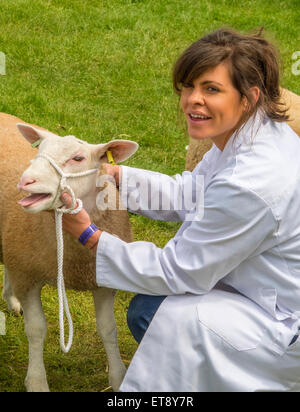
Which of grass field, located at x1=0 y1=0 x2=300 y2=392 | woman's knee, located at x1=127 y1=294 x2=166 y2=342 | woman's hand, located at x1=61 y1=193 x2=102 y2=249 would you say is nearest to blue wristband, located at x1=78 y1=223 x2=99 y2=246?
woman's hand, located at x1=61 y1=193 x2=102 y2=249

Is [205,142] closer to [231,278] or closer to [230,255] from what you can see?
[231,278]

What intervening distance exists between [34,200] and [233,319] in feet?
3.10

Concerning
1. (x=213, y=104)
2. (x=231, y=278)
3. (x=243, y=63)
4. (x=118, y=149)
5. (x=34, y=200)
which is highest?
(x=243, y=63)

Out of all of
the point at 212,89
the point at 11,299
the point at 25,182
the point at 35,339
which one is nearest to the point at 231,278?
the point at 212,89

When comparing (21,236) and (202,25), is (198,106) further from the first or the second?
(202,25)

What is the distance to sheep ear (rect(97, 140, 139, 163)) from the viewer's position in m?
3.17

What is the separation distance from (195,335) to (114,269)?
0.43m

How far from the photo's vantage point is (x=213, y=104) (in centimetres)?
279

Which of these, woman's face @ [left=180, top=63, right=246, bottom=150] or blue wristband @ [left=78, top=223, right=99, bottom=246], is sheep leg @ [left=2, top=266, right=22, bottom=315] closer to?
blue wristband @ [left=78, top=223, right=99, bottom=246]

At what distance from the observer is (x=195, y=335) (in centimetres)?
282

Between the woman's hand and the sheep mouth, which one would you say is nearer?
the sheep mouth

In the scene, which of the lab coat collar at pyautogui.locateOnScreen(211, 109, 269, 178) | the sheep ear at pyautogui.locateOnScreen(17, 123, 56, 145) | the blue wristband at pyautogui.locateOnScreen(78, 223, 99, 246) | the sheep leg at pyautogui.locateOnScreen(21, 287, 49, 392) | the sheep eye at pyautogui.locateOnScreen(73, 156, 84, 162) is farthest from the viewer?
the sheep leg at pyautogui.locateOnScreen(21, 287, 49, 392)

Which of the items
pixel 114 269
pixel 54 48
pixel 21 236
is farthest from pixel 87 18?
pixel 114 269

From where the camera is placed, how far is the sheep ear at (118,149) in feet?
10.4
